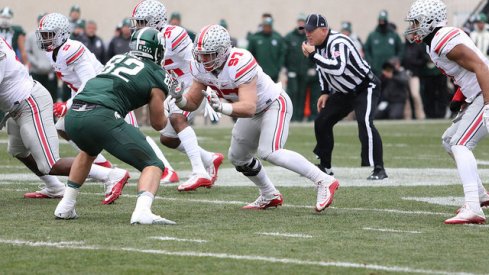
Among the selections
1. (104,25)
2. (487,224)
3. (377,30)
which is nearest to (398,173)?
(487,224)

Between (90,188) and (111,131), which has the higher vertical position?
(111,131)

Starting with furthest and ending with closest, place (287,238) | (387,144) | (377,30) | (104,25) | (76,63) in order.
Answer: (104,25), (377,30), (387,144), (76,63), (287,238)

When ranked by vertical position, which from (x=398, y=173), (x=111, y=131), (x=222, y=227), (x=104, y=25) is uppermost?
Result: (x=111, y=131)

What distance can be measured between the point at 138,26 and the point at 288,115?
234 centimetres

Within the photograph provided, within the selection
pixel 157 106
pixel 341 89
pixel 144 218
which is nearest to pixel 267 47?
pixel 341 89

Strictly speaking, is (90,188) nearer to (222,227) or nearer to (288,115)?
(288,115)

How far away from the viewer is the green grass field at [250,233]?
6055 mm

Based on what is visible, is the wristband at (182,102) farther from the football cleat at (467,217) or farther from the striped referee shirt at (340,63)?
the striped referee shirt at (340,63)

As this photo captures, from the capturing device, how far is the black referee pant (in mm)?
11375

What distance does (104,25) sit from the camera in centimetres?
2495

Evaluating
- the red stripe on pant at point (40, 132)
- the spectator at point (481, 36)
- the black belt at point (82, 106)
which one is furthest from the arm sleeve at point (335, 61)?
the spectator at point (481, 36)

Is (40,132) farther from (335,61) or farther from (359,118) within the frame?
(359,118)

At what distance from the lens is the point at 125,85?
7.68 meters

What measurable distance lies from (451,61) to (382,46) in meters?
14.2
